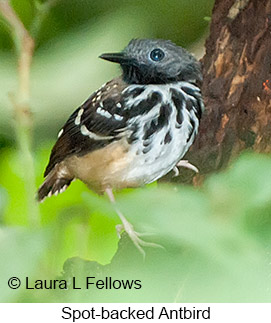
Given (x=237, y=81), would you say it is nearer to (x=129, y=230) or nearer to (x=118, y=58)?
(x=118, y=58)

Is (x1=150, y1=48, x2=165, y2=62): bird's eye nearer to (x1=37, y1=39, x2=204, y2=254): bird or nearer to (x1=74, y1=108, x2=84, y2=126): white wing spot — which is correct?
(x1=37, y1=39, x2=204, y2=254): bird

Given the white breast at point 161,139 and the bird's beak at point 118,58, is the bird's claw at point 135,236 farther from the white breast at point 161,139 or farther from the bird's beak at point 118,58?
the bird's beak at point 118,58

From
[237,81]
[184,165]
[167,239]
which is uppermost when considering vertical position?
[237,81]

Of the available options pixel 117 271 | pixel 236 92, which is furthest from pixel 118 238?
pixel 236 92

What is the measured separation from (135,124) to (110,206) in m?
0.14

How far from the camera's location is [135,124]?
29.1 inches

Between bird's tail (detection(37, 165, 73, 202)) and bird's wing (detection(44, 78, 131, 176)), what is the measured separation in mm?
10

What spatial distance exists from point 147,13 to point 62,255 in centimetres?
42

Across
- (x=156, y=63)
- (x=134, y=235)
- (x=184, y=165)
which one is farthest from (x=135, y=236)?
(x=156, y=63)

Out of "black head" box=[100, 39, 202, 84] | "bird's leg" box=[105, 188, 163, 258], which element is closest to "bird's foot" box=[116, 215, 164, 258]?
"bird's leg" box=[105, 188, 163, 258]

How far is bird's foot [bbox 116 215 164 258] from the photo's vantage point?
0.78 metres

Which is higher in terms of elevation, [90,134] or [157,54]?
[157,54]
